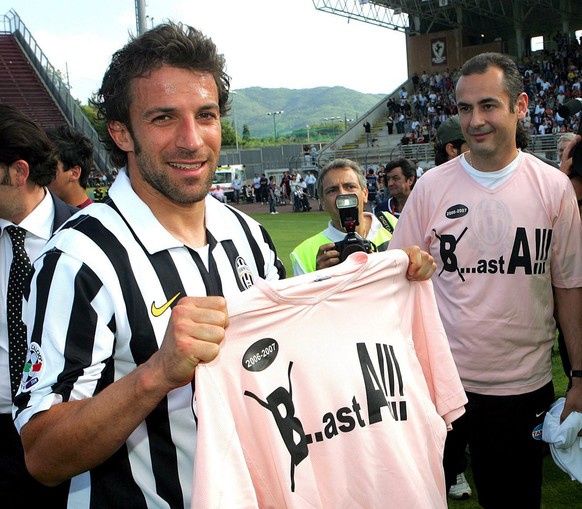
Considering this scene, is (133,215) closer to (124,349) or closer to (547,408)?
(124,349)

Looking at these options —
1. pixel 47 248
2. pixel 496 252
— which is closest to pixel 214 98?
pixel 47 248

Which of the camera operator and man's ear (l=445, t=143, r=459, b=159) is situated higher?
man's ear (l=445, t=143, r=459, b=159)

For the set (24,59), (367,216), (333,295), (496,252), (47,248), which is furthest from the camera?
(24,59)

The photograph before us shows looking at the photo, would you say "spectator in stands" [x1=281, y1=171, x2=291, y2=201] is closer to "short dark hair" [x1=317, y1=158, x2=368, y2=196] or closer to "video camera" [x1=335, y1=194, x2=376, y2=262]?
"short dark hair" [x1=317, y1=158, x2=368, y2=196]

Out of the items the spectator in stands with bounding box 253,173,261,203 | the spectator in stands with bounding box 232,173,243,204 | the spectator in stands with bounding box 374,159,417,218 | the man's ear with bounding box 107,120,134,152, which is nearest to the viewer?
the man's ear with bounding box 107,120,134,152

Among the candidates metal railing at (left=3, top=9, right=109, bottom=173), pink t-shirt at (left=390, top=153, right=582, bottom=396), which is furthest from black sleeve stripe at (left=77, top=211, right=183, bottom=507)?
metal railing at (left=3, top=9, right=109, bottom=173)

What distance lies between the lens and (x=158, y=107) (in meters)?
1.99

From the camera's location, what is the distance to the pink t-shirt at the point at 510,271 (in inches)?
121

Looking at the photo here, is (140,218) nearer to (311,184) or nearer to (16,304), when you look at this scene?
(16,304)

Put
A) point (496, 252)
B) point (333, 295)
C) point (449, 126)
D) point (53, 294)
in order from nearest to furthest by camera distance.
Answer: point (53, 294) < point (333, 295) < point (496, 252) < point (449, 126)

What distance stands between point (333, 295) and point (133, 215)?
0.67 metres

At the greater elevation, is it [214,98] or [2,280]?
[214,98]

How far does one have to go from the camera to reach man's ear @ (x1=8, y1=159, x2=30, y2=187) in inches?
118

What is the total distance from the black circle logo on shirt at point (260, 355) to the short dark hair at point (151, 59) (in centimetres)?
76
